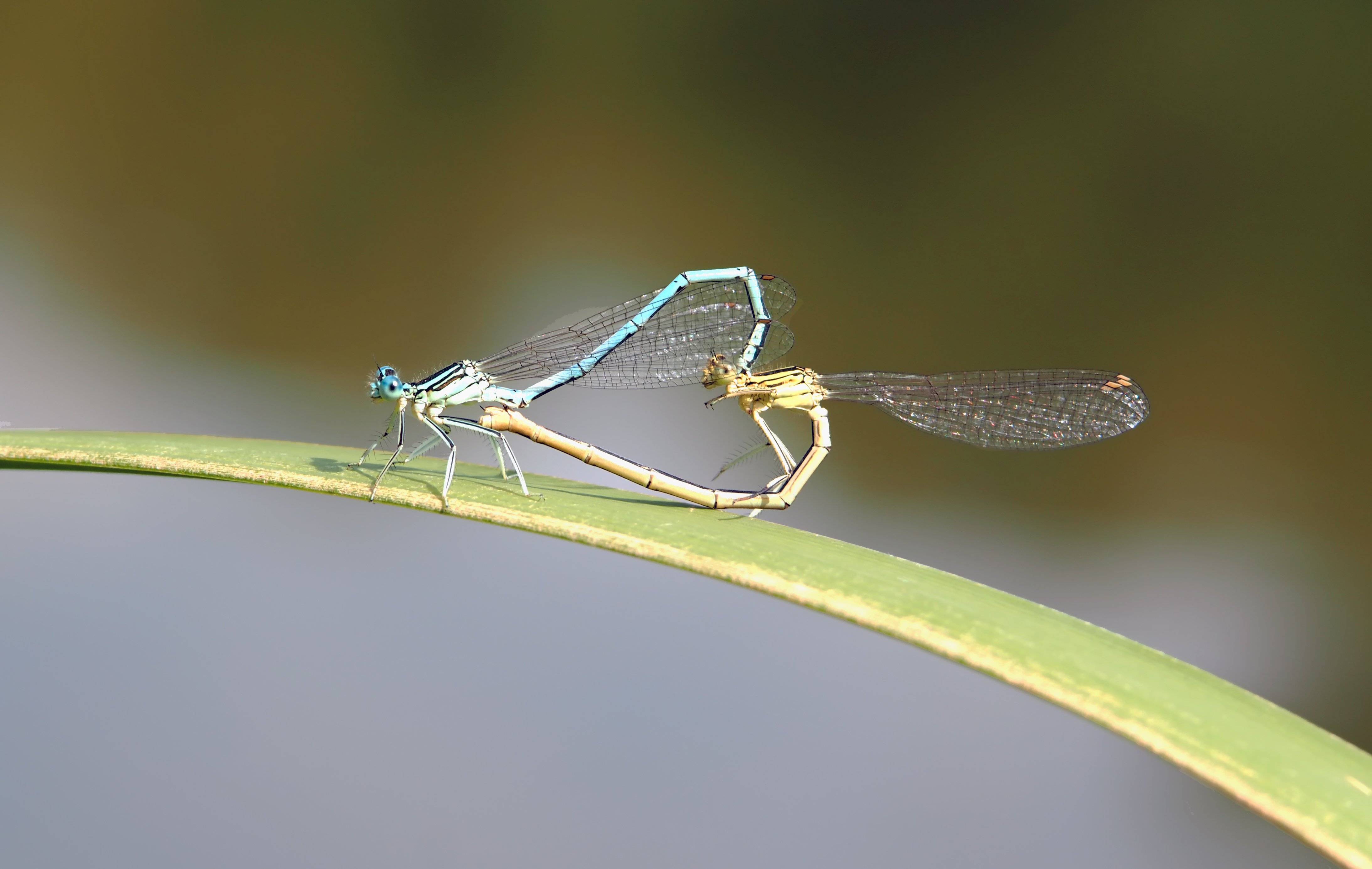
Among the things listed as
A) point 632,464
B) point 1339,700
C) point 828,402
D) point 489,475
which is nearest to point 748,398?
point 828,402

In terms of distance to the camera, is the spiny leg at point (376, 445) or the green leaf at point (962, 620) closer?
the green leaf at point (962, 620)

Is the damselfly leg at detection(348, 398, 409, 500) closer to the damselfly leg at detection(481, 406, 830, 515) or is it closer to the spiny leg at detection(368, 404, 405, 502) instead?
the spiny leg at detection(368, 404, 405, 502)

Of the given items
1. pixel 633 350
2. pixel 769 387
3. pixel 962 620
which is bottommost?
pixel 962 620

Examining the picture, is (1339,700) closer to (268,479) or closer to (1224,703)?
(1224,703)

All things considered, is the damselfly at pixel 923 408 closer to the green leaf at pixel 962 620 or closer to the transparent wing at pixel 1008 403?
the transparent wing at pixel 1008 403


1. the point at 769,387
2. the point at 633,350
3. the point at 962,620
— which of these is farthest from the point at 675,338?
the point at 962,620

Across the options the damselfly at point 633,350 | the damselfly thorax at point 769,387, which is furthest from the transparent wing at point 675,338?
the damselfly thorax at point 769,387

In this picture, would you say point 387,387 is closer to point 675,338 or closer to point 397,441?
point 397,441
